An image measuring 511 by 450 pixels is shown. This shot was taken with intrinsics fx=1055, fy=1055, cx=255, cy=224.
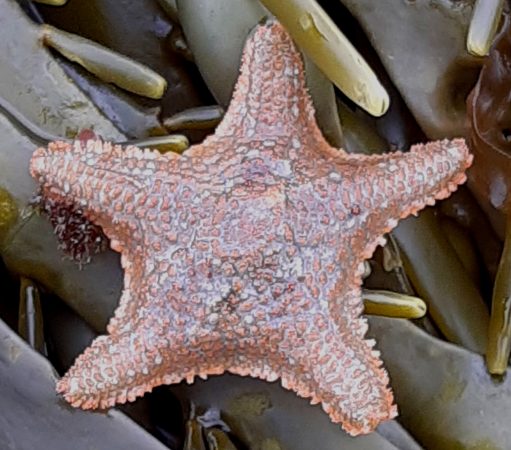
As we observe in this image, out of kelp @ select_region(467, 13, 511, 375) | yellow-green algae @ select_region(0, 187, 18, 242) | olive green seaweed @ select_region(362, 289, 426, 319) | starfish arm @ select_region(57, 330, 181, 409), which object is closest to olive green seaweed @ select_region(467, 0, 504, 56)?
kelp @ select_region(467, 13, 511, 375)

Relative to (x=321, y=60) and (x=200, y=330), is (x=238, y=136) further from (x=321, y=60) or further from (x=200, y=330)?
(x=200, y=330)

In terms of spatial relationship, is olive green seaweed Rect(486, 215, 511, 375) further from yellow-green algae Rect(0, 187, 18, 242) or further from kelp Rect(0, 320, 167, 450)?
yellow-green algae Rect(0, 187, 18, 242)

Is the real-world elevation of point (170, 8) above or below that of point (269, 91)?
above

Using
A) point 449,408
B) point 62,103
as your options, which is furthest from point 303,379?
point 62,103

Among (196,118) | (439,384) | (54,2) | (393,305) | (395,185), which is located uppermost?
(54,2)

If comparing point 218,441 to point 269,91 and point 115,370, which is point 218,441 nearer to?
point 115,370

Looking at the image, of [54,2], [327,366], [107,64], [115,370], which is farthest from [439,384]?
Answer: [54,2]
